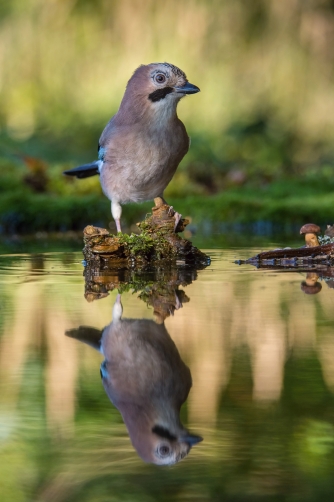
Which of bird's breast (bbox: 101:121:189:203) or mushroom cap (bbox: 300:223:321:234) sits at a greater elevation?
bird's breast (bbox: 101:121:189:203)

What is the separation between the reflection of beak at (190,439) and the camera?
5.30ft

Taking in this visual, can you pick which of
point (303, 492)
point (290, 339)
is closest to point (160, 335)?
point (290, 339)

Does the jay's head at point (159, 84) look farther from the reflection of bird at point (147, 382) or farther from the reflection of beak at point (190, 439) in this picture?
the reflection of beak at point (190, 439)

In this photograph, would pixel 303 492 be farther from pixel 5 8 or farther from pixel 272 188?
pixel 5 8

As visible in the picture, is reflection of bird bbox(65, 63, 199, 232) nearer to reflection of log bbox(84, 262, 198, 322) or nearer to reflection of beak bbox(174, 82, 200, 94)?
reflection of beak bbox(174, 82, 200, 94)

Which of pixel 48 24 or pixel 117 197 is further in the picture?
pixel 48 24

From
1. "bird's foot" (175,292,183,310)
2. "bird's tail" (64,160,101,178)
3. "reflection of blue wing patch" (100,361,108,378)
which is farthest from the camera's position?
"bird's tail" (64,160,101,178)

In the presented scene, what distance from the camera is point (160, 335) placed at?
8.80 feet

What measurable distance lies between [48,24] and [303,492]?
11.2 meters

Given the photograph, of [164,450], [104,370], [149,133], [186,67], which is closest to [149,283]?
[149,133]

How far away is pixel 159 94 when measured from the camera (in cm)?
504

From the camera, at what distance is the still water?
143 cm

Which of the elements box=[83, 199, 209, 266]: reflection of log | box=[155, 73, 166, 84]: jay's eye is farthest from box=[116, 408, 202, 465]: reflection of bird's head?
box=[155, 73, 166, 84]: jay's eye

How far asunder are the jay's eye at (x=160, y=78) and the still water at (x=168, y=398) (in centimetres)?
178
